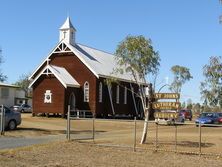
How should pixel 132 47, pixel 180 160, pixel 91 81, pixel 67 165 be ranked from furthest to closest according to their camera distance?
pixel 91 81
pixel 132 47
pixel 180 160
pixel 67 165

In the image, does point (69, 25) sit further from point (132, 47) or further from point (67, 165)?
point (67, 165)

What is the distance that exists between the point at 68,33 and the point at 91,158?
43.1 metres

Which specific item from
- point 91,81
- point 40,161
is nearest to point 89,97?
point 91,81

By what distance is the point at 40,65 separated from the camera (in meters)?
59.2

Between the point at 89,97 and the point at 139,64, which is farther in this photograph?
the point at 89,97

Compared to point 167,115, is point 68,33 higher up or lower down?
higher up

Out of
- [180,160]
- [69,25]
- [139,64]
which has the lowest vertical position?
[180,160]

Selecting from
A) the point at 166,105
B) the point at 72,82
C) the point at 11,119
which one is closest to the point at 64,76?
the point at 72,82

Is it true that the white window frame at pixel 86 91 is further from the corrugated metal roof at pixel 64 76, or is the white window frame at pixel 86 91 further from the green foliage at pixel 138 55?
the green foliage at pixel 138 55

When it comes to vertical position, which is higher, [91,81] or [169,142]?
[91,81]

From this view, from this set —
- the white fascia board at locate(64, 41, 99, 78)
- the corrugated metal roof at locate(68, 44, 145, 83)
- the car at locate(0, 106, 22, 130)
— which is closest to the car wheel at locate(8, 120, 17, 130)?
the car at locate(0, 106, 22, 130)

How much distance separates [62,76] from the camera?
5450 cm

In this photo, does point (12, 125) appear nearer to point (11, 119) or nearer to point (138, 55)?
point (11, 119)

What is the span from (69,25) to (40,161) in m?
45.8
